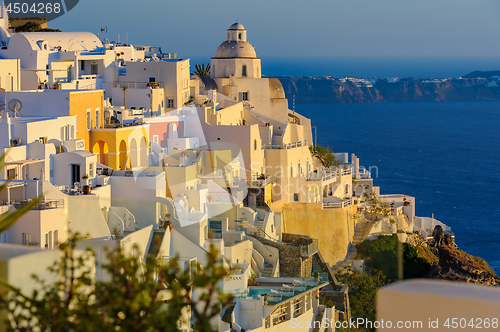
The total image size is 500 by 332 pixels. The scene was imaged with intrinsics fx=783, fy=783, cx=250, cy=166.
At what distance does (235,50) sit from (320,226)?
15.8 m

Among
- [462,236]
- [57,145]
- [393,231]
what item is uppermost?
[57,145]

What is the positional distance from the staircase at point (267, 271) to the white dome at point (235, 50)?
2036cm

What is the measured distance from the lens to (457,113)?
170 m

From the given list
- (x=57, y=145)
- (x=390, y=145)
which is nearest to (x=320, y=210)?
(x=57, y=145)

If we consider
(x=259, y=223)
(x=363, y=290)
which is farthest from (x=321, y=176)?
(x=363, y=290)

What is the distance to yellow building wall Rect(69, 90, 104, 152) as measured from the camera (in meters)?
25.4

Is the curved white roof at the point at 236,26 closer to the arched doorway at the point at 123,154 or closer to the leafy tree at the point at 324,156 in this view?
the leafy tree at the point at 324,156

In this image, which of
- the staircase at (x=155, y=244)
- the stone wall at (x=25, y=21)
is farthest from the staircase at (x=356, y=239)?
the stone wall at (x=25, y=21)

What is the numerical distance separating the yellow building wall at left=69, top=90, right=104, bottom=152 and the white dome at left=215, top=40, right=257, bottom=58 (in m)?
17.4

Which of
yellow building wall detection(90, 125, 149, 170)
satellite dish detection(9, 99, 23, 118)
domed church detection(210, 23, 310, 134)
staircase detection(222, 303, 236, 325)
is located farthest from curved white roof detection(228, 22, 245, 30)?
staircase detection(222, 303, 236, 325)

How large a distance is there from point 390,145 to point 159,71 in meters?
77.1

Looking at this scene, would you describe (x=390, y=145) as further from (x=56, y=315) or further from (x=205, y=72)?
(x=56, y=315)

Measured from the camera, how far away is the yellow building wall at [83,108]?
83.2ft

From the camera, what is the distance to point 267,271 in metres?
25.0
